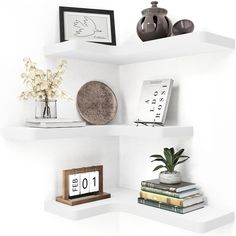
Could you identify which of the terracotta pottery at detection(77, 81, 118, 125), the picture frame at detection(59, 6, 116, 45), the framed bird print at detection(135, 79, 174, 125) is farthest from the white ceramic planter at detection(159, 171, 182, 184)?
the picture frame at detection(59, 6, 116, 45)

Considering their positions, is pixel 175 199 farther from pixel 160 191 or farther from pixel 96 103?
pixel 96 103

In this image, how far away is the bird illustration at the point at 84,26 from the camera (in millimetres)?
1645

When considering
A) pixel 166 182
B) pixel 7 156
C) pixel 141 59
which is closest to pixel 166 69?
pixel 141 59

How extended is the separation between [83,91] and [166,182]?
22.8 inches

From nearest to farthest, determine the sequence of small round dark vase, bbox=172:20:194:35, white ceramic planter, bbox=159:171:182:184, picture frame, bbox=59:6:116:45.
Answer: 1. small round dark vase, bbox=172:20:194:35
2. white ceramic planter, bbox=159:171:182:184
3. picture frame, bbox=59:6:116:45

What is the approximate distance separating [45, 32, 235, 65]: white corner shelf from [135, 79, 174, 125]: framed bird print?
126 millimetres

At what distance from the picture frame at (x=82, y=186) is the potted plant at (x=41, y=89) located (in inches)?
11.2

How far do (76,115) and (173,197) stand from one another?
597 mm

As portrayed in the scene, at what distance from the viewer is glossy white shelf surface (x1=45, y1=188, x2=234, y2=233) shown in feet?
4.35

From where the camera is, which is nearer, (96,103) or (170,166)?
(170,166)

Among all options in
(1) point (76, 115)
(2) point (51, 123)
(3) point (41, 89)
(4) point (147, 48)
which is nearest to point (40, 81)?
(3) point (41, 89)

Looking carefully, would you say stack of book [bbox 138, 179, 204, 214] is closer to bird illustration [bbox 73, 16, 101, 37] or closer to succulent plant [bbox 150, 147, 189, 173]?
succulent plant [bbox 150, 147, 189, 173]

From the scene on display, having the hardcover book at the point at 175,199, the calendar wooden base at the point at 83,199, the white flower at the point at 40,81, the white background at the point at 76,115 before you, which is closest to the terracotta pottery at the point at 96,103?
the white background at the point at 76,115

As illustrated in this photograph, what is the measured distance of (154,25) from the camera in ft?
4.79
